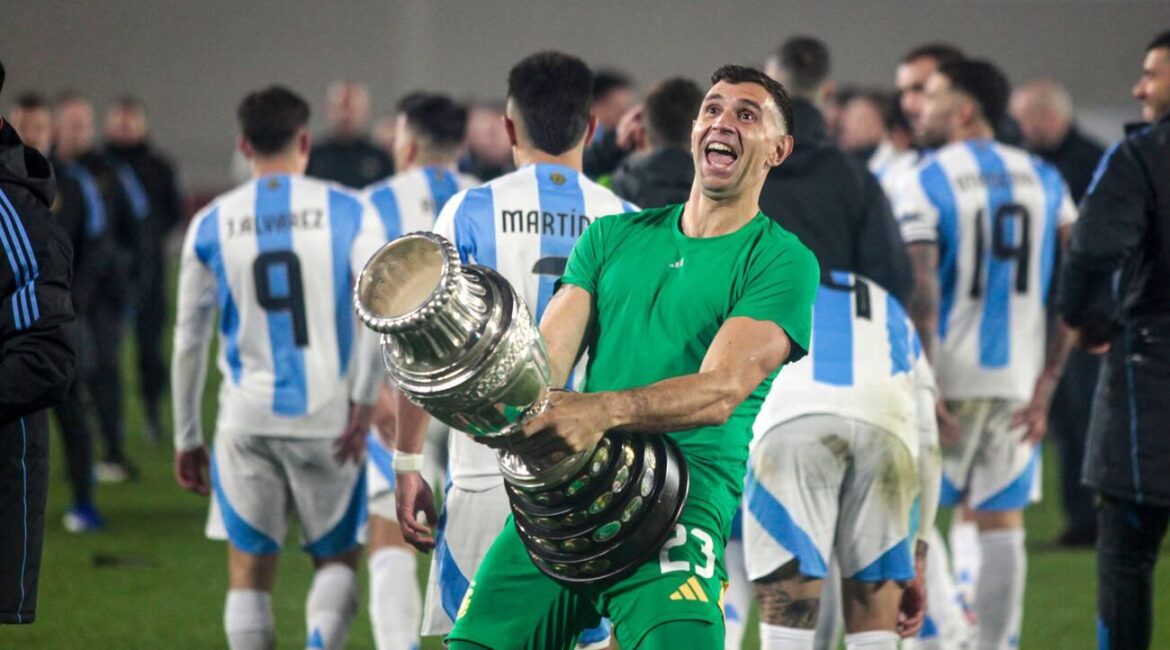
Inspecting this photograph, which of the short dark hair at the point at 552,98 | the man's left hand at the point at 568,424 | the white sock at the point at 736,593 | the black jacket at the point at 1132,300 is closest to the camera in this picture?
the man's left hand at the point at 568,424

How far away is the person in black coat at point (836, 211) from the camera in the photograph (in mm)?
4676

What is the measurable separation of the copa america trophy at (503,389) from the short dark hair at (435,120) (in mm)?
3380

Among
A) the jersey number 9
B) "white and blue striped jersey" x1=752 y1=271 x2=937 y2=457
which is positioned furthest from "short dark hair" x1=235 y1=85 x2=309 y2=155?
"white and blue striped jersey" x1=752 y1=271 x2=937 y2=457

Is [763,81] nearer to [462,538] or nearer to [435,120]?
[462,538]

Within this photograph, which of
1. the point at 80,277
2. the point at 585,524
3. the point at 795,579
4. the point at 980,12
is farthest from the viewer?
the point at 980,12

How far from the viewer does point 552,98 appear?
13.9 ft

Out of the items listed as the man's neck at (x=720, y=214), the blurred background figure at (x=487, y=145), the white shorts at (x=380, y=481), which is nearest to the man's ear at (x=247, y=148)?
the white shorts at (x=380, y=481)

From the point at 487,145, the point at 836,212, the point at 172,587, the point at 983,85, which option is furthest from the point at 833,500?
the point at 487,145

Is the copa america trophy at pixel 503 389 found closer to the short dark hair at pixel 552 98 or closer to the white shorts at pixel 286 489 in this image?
the short dark hair at pixel 552 98

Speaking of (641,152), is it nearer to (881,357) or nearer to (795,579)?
(881,357)

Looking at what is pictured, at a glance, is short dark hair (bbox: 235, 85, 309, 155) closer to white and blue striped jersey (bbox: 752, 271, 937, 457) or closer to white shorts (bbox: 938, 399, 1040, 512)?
white and blue striped jersey (bbox: 752, 271, 937, 457)

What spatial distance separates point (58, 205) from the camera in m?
9.05

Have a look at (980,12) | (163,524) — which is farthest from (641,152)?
(980,12)

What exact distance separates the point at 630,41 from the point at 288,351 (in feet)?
59.0
